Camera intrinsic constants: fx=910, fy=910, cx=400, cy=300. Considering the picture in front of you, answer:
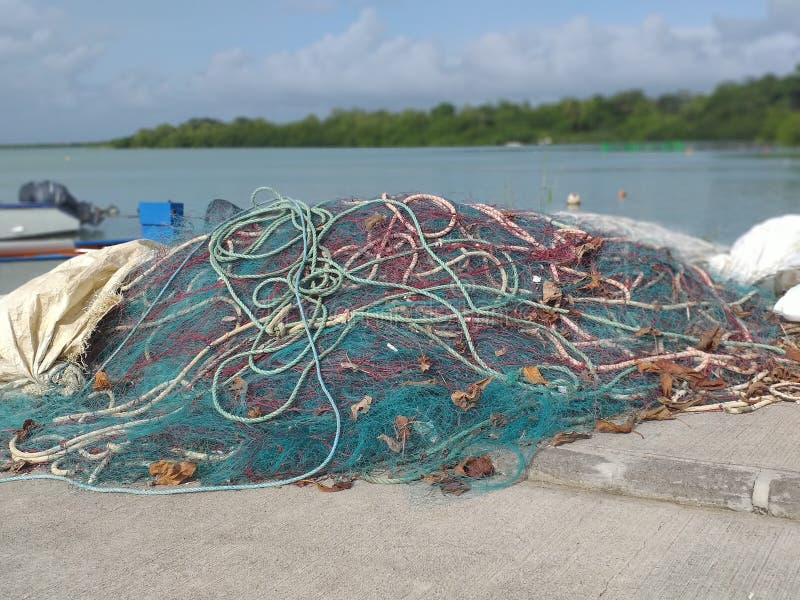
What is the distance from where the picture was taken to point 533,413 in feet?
15.2

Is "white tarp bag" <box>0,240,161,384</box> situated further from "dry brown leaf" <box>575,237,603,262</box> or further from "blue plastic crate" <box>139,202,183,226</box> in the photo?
"dry brown leaf" <box>575,237,603,262</box>

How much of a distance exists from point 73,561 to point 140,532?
32cm

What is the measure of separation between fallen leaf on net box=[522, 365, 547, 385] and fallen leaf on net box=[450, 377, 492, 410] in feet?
0.91

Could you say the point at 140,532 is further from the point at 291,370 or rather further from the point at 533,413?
the point at 533,413

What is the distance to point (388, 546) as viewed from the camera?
3.66m

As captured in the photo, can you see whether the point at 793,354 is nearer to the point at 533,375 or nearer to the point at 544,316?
the point at 544,316

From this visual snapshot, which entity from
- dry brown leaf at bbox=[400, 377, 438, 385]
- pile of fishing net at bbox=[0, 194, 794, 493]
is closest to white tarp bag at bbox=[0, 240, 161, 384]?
pile of fishing net at bbox=[0, 194, 794, 493]

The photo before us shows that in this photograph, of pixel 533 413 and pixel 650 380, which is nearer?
pixel 533 413

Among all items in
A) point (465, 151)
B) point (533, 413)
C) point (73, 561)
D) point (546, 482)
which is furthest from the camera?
point (465, 151)

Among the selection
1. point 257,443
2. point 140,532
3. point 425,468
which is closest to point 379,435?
point 425,468

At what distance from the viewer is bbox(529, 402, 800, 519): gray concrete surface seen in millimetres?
3883

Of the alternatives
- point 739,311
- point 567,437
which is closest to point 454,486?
point 567,437

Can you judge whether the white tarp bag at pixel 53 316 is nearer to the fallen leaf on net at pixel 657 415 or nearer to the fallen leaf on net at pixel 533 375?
the fallen leaf on net at pixel 533 375

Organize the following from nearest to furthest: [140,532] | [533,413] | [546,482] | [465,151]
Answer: [140,532] → [546,482] → [533,413] → [465,151]
